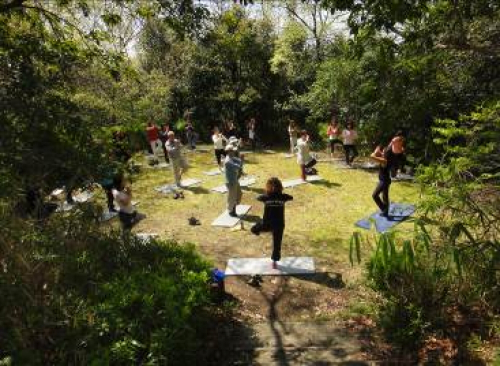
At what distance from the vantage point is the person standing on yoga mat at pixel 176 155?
43.5 feet

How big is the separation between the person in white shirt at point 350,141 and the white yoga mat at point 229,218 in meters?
5.66

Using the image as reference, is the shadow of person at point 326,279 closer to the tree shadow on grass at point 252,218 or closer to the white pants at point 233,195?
the tree shadow on grass at point 252,218

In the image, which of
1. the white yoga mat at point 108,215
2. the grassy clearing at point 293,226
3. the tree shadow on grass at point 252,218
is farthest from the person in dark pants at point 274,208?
the white yoga mat at point 108,215

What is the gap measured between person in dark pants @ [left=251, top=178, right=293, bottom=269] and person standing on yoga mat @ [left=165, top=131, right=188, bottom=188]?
6409 mm

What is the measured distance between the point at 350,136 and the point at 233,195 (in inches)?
252

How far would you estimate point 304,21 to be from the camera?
2897 centimetres

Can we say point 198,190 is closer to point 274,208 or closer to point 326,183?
point 326,183

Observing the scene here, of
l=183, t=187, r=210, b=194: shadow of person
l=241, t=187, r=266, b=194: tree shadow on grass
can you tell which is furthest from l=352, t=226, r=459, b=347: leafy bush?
l=183, t=187, r=210, b=194: shadow of person

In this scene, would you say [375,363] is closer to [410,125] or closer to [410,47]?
[410,47]

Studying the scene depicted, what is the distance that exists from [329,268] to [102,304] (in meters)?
4.60

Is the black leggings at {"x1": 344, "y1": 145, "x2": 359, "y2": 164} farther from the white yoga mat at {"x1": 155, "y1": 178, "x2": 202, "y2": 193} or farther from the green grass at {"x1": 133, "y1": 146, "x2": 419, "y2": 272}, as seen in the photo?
the white yoga mat at {"x1": 155, "y1": 178, "x2": 202, "y2": 193}

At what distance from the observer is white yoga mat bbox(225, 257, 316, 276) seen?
306 inches

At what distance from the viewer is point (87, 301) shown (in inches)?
175

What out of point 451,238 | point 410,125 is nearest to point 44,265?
point 451,238
